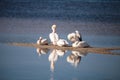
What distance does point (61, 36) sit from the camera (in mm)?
30234

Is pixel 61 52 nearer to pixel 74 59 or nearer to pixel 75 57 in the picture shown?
pixel 75 57

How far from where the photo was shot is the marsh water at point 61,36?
818 inches

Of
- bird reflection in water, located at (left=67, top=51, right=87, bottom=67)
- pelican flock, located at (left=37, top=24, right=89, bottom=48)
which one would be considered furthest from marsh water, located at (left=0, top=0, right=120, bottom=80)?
pelican flock, located at (left=37, top=24, right=89, bottom=48)

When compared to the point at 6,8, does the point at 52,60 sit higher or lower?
lower

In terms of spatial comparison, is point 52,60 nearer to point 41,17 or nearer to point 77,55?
point 77,55

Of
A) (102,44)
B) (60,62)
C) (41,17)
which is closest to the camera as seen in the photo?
(60,62)

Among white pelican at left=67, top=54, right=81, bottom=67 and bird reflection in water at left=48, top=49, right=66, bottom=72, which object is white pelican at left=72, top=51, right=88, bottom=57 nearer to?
white pelican at left=67, top=54, right=81, bottom=67

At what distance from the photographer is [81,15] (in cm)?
4525

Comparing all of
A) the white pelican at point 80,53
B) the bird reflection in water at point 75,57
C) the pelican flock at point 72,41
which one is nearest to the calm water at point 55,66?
the bird reflection in water at point 75,57

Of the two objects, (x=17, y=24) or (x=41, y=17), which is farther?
(x=41, y=17)

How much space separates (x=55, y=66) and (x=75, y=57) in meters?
1.91

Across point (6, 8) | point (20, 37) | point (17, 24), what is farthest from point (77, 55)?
point (6, 8)

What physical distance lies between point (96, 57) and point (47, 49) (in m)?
2.83

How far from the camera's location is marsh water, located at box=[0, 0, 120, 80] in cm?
2077
